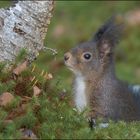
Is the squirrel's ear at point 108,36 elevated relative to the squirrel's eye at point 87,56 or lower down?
elevated

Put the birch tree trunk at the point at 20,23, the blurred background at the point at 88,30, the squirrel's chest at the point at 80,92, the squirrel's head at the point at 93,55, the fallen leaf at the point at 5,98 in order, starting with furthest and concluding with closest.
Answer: the blurred background at the point at 88,30 → the squirrel's head at the point at 93,55 → the squirrel's chest at the point at 80,92 → the birch tree trunk at the point at 20,23 → the fallen leaf at the point at 5,98

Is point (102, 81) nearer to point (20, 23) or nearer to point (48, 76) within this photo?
point (48, 76)

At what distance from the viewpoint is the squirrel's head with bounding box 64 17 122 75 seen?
6.86 metres

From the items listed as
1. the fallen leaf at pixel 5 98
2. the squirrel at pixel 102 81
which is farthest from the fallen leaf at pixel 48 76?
the fallen leaf at pixel 5 98

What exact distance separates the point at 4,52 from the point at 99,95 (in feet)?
4.30

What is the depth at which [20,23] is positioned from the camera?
5.84 m

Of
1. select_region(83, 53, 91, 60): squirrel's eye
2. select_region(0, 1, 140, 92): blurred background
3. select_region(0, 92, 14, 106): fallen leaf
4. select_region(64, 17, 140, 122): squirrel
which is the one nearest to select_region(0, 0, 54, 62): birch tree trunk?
select_region(0, 92, 14, 106): fallen leaf

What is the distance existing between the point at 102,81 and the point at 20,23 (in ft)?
4.38

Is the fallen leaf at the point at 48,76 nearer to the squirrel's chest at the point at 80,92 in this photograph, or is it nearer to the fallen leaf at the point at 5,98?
the squirrel's chest at the point at 80,92

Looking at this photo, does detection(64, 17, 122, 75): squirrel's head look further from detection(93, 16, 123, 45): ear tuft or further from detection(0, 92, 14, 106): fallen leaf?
detection(0, 92, 14, 106): fallen leaf

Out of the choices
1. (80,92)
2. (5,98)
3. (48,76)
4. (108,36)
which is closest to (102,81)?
(80,92)

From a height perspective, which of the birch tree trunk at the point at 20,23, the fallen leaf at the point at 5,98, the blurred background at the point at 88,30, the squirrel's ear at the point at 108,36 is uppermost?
the blurred background at the point at 88,30

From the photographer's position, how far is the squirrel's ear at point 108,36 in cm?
666

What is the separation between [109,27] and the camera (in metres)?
6.65
